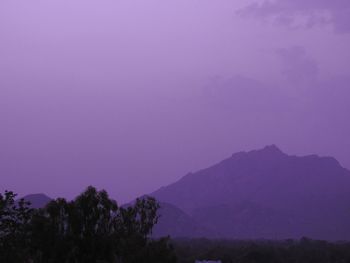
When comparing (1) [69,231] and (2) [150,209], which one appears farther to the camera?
(2) [150,209]

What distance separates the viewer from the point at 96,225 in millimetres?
26656

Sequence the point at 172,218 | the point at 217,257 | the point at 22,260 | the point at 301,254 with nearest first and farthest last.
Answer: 1. the point at 22,260
2. the point at 217,257
3. the point at 301,254
4. the point at 172,218

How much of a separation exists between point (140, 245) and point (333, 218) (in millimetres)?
181100

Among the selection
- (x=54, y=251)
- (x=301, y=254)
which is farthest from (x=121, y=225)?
(x=301, y=254)

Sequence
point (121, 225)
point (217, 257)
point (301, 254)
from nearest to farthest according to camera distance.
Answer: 1. point (121, 225)
2. point (217, 257)
3. point (301, 254)

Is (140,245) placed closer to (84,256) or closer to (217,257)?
(84,256)

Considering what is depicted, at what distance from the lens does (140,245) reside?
2650 centimetres

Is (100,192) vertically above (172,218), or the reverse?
(172,218)

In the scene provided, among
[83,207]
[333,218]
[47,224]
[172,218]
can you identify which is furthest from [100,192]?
[333,218]

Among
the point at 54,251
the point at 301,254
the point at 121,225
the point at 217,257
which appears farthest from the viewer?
the point at 301,254

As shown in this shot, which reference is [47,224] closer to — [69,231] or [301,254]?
[69,231]

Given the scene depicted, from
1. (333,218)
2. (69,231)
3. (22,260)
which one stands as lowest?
(22,260)

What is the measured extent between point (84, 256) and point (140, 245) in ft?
7.34

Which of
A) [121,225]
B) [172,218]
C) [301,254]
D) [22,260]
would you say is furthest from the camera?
[172,218]
